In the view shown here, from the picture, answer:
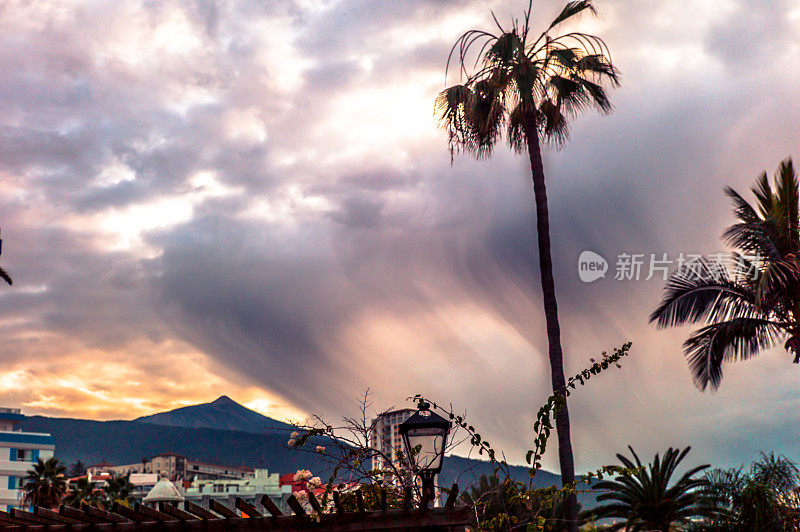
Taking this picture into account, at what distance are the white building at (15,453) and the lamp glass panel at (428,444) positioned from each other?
70.5 meters

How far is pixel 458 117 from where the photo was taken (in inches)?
738

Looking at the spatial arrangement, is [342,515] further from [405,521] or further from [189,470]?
[189,470]

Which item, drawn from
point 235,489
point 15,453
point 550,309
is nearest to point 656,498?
point 550,309

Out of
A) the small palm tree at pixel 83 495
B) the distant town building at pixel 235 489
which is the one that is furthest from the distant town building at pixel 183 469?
the small palm tree at pixel 83 495

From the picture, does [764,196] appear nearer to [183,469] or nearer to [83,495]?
[83,495]

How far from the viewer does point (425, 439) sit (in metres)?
8.58

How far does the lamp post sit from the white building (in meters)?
70.4

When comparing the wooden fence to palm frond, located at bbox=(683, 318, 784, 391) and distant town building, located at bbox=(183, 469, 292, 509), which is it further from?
distant town building, located at bbox=(183, 469, 292, 509)

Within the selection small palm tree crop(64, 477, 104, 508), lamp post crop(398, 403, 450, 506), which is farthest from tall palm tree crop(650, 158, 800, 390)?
small palm tree crop(64, 477, 104, 508)

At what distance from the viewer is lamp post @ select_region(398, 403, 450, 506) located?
335 inches

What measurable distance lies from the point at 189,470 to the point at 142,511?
498 ft

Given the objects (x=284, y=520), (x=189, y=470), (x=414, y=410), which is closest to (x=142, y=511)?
(x=284, y=520)

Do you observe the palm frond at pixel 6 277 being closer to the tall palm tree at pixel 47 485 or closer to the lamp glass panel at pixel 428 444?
the tall palm tree at pixel 47 485

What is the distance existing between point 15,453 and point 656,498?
233ft
